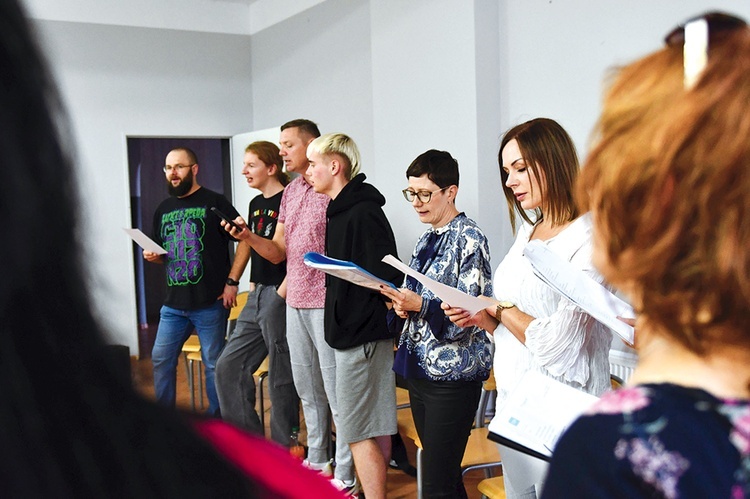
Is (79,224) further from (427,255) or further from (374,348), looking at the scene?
(374,348)

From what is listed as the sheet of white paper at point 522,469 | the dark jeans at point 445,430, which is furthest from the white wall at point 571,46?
the sheet of white paper at point 522,469

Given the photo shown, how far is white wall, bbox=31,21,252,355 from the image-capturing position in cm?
705

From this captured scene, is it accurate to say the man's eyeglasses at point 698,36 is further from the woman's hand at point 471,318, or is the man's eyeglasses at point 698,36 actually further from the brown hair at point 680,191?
the woman's hand at point 471,318

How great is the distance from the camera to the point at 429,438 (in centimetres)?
270

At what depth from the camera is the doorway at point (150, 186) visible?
329 inches

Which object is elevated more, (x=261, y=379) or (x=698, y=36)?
(x=698, y=36)

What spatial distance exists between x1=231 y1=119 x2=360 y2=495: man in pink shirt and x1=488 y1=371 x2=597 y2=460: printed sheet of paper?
1896 mm

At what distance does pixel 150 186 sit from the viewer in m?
8.71

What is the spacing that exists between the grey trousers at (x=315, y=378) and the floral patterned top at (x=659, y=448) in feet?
9.20

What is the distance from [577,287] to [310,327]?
2.03 metres

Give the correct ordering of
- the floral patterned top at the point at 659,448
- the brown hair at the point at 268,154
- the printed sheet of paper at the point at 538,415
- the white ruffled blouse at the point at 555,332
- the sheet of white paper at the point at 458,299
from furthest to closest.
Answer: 1. the brown hair at the point at 268,154
2. the sheet of white paper at the point at 458,299
3. the white ruffled blouse at the point at 555,332
4. the printed sheet of paper at the point at 538,415
5. the floral patterned top at the point at 659,448

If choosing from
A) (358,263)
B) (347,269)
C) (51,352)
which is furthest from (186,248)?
(51,352)

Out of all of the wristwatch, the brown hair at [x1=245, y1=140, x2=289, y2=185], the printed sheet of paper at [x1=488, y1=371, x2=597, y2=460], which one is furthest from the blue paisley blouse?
the brown hair at [x1=245, y1=140, x2=289, y2=185]

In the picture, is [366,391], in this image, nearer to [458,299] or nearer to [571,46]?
[458,299]
